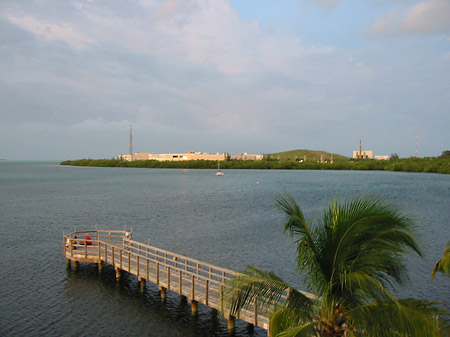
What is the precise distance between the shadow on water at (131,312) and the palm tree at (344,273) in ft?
30.2

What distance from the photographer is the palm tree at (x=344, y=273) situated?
6.82 meters

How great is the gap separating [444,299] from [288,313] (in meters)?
16.1

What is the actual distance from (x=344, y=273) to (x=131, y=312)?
45.4ft

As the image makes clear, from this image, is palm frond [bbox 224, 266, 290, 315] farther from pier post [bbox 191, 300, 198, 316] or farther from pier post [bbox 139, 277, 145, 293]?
pier post [bbox 139, 277, 145, 293]

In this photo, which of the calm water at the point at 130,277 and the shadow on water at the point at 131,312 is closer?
the shadow on water at the point at 131,312

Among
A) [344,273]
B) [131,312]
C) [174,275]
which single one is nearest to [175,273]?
[174,275]

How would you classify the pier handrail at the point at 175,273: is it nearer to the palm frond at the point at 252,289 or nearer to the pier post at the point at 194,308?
the pier post at the point at 194,308

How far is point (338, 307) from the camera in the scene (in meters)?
7.45

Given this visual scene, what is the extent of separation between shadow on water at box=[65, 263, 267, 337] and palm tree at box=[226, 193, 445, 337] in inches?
363

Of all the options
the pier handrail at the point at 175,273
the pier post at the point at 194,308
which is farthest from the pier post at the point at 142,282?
the pier post at the point at 194,308

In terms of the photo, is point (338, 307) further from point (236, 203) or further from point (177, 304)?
point (236, 203)

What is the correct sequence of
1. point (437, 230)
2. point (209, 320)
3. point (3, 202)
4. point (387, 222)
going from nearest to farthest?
point (387, 222) → point (209, 320) → point (437, 230) → point (3, 202)

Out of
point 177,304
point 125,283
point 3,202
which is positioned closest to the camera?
point 177,304

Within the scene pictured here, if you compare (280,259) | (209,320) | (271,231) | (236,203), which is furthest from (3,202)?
(209,320)
